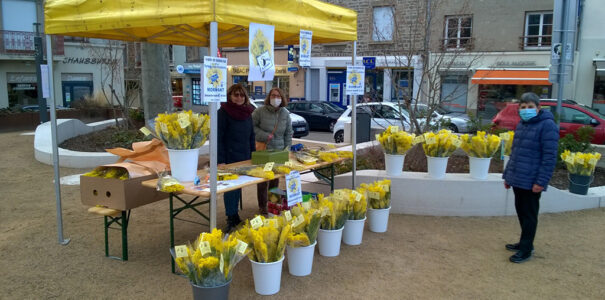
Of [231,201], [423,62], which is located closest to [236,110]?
[231,201]

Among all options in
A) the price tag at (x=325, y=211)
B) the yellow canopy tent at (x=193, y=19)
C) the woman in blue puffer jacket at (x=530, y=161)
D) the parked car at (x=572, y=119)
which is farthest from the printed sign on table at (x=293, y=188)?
the parked car at (x=572, y=119)

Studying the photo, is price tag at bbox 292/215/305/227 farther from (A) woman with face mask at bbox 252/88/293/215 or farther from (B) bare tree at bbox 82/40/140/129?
(B) bare tree at bbox 82/40/140/129

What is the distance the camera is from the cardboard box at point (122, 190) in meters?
4.03

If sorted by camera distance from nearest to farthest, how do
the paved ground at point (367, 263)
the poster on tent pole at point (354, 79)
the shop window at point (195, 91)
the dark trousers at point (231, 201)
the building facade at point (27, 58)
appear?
the paved ground at point (367, 263), the dark trousers at point (231, 201), the poster on tent pole at point (354, 79), the building facade at point (27, 58), the shop window at point (195, 91)

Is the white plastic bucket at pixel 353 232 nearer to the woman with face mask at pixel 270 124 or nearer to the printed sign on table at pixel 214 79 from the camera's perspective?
the woman with face mask at pixel 270 124

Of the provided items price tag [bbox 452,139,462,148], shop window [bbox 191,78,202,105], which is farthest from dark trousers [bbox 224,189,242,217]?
shop window [bbox 191,78,202,105]

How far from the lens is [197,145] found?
4.03 meters

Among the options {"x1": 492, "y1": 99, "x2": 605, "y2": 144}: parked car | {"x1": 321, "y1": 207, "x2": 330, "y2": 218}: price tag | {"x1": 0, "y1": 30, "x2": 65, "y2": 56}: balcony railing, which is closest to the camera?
{"x1": 321, "y1": 207, "x2": 330, "y2": 218}: price tag

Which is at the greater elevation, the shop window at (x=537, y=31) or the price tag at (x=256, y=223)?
the shop window at (x=537, y=31)

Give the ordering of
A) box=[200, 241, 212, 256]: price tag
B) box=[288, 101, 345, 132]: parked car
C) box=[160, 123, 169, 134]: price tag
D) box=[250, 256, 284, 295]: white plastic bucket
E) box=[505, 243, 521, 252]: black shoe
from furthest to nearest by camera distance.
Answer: box=[288, 101, 345, 132]: parked car, box=[505, 243, 521, 252]: black shoe, box=[160, 123, 169, 134]: price tag, box=[250, 256, 284, 295]: white plastic bucket, box=[200, 241, 212, 256]: price tag

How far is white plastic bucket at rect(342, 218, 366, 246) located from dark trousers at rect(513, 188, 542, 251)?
4.85 feet

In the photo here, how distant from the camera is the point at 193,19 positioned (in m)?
3.45

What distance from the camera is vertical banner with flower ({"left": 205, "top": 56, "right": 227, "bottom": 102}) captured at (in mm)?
3430

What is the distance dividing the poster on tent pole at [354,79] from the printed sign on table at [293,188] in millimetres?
1543
